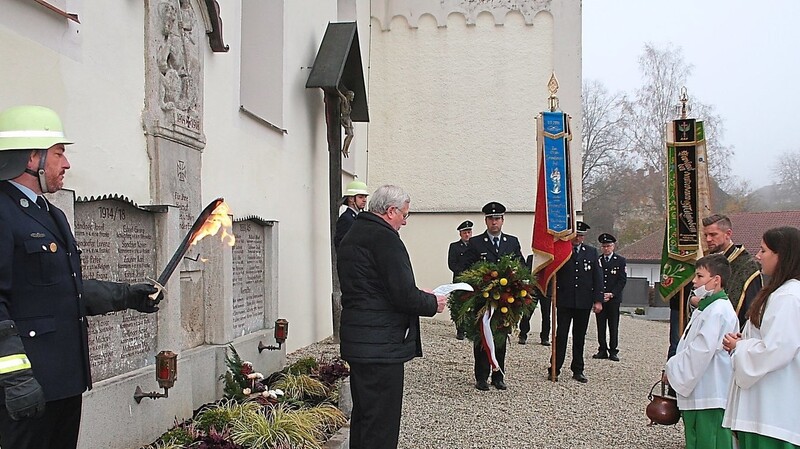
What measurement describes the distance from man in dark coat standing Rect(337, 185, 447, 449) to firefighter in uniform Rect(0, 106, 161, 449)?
161cm

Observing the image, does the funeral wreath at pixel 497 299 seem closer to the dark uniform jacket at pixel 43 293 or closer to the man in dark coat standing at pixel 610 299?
the man in dark coat standing at pixel 610 299

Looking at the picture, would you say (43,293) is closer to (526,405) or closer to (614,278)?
(526,405)

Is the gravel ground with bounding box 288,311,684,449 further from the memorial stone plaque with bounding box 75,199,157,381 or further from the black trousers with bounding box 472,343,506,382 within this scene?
the memorial stone plaque with bounding box 75,199,157,381

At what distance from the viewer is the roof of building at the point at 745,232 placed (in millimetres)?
31078

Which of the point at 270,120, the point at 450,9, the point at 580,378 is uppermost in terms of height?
the point at 450,9

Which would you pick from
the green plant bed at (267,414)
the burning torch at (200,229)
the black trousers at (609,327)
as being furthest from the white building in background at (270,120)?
the black trousers at (609,327)

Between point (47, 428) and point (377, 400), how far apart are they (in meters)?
1.89

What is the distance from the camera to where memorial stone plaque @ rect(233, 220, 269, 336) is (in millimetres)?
6836

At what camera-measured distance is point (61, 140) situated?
298 centimetres

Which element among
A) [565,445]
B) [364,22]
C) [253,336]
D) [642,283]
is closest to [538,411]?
[565,445]

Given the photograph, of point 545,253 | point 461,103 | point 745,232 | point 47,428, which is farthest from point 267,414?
point 745,232

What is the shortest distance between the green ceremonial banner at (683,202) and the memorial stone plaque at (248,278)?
458 cm

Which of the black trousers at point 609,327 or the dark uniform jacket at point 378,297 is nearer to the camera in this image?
the dark uniform jacket at point 378,297

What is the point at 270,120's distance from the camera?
911cm
